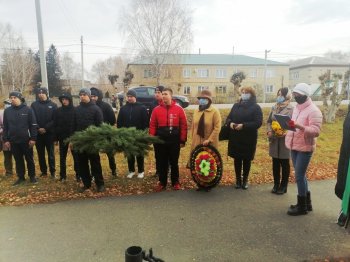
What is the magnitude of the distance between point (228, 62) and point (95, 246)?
186 ft

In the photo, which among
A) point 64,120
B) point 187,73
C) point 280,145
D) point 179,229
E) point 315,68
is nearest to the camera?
point 179,229

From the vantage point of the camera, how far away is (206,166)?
5.78 m

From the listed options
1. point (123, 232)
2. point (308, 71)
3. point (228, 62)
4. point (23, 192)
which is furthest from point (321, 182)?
point (308, 71)

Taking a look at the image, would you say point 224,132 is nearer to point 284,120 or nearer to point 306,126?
point 284,120

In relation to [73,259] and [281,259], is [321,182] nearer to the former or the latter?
[281,259]

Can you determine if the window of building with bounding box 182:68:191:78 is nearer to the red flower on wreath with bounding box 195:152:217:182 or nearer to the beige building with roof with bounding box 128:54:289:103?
the beige building with roof with bounding box 128:54:289:103

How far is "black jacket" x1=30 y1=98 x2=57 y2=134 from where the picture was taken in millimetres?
7210

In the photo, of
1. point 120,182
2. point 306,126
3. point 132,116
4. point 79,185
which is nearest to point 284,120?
point 306,126

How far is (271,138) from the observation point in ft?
18.9

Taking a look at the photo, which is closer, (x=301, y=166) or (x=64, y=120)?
(x=301, y=166)

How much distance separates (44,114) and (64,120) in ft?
2.25

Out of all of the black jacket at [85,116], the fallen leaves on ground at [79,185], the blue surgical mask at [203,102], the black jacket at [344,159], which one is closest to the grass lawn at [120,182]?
the fallen leaves on ground at [79,185]

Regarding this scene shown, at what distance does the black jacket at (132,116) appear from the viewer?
7.14 meters

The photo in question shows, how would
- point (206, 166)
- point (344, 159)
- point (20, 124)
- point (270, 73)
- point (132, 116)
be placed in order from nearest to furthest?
point (344, 159) < point (206, 166) < point (20, 124) < point (132, 116) < point (270, 73)
